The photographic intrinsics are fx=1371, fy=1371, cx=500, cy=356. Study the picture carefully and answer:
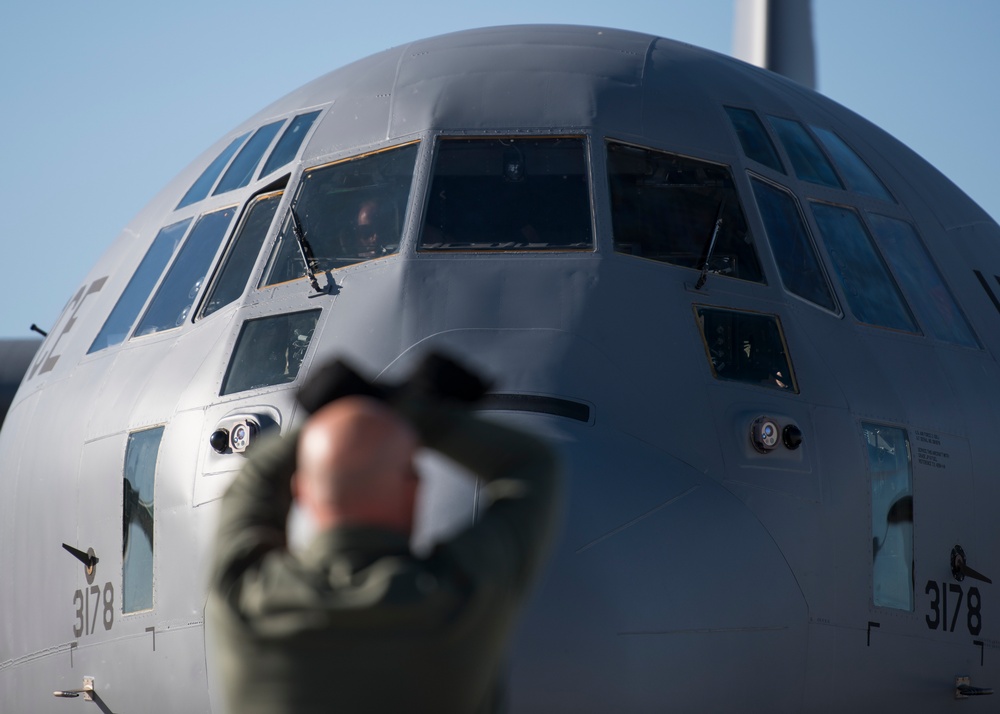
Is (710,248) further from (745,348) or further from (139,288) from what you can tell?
(139,288)

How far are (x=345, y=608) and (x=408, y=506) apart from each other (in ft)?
0.86

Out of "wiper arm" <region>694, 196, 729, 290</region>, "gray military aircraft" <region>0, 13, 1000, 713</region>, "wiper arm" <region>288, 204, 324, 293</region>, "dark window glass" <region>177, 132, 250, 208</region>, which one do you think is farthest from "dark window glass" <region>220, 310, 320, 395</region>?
"dark window glass" <region>177, 132, 250, 208</region>

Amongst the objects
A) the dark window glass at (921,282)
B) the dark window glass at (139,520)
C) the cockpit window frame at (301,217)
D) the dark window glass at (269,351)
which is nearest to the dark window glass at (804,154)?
the dark window glass at (921,282)

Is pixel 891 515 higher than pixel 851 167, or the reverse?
pixel 851 167

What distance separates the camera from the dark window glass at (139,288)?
8547 mm

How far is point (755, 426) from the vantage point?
6.36 m

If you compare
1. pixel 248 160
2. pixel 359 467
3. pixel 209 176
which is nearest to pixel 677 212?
pixel 248 160

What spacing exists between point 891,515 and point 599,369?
5.99ft

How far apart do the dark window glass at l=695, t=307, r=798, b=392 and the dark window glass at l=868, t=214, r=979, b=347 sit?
1569mm

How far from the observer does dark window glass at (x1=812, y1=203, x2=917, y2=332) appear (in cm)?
778

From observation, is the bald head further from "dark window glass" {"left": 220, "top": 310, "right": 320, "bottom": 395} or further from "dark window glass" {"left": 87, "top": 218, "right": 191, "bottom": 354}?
"dark window glass" {"left": 87, "top": 218, "right": 191, "bottom": 354}

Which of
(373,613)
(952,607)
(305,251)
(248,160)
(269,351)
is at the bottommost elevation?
(373,613)

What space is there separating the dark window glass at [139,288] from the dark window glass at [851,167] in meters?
4.14

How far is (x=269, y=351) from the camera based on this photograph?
692cm
